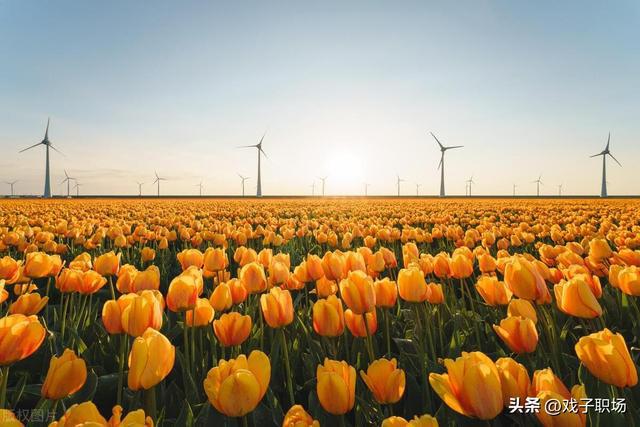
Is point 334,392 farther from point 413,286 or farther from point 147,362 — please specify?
point 413,286

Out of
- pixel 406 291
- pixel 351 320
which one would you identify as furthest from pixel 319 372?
pixel 406 291

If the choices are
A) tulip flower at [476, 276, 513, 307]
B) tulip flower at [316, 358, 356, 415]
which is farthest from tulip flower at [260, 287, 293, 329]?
tulip flower at [476, 276, 513, 307]

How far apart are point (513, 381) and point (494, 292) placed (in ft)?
4.73

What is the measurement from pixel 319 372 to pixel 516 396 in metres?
0.70

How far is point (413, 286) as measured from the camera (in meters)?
2.51

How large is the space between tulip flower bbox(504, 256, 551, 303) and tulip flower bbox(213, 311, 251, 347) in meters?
1.51

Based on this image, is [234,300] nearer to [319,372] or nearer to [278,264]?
[278,264]

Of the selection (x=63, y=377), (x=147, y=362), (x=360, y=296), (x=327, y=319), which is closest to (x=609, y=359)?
(x=360, y=296)

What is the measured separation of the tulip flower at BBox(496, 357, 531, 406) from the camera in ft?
4.57

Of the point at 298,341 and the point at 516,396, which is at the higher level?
the point at 516,396

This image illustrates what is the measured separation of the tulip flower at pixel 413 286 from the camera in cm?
249

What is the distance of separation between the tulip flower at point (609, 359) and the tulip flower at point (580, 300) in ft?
1.96

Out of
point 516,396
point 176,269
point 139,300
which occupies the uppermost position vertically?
point 139,300

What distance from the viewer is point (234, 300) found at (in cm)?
277
